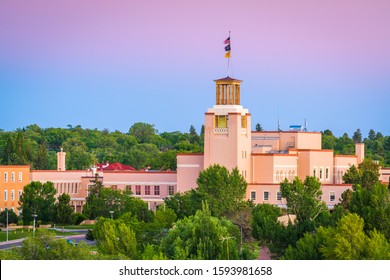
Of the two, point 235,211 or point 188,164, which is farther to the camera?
point 188,164

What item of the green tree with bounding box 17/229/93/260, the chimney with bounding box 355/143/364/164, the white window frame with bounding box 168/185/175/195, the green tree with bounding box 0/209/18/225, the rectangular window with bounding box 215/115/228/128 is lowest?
the green tree with bounding box 17/229/93/260

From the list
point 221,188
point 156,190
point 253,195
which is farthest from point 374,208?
point 156,190

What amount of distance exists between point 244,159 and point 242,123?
239 centimetres

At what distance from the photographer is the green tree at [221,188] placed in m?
75.6

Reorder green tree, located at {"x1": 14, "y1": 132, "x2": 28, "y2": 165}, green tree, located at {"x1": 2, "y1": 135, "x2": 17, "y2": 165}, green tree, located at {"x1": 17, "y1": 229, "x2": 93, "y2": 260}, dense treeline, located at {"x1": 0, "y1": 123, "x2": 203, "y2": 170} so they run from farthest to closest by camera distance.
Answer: dense treeline, located at {"x1": 0, "y1": 123, "x2": 203, "y2": 170}, green tree, located at {"x1": 14, "y1": 132, "x2": 28, "y2": 165}, green tree, located at {"x1": 2, "y1": 135, "x2": 17, "y2": 165}, green tree, located at {"x1": 17, "y1": 229, "x2": 93, "y2": 260}

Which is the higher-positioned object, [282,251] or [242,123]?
[242,123]

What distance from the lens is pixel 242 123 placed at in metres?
84.9

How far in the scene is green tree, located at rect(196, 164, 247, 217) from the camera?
75.6 meters

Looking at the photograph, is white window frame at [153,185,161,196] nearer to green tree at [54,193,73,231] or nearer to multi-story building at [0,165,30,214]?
green tree at [54,193,73,231]

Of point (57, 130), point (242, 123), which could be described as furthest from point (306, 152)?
point (57, 130)

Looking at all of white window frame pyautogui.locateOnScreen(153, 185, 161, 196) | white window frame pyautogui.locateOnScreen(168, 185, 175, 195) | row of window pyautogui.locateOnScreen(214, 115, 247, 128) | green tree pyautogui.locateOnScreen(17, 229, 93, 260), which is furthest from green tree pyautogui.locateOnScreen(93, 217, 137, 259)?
white window frame pyautogui.locateOnScreen(153, 185, 161, 196)

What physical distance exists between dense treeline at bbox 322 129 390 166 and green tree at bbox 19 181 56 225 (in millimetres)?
30819

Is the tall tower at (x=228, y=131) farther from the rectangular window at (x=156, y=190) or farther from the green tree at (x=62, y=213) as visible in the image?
the green tree at (x=62, y=213)
